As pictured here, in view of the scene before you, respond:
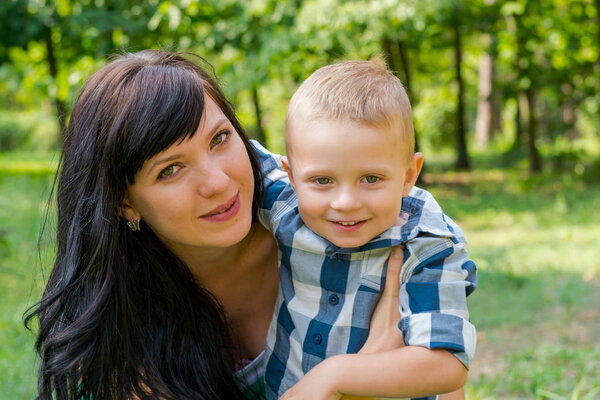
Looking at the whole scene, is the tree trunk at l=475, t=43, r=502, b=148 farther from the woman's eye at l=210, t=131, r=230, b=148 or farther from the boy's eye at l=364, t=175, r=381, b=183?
the boy's eye at l=364, t=175, r=381, b=183

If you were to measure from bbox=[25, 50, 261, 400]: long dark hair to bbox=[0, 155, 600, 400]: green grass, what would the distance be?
1.57ft

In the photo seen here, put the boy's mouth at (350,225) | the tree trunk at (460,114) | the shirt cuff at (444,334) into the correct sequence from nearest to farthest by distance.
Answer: the shirt cuff at (444,334), the boy's mouth at (350,225), the tree trunk at (460,114)

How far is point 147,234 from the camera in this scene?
2.09 m

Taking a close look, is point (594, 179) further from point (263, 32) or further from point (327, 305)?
point (327, 305)

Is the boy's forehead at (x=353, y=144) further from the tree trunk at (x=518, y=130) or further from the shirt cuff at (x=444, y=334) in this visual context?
the tree trunk at (x=518, y=130)

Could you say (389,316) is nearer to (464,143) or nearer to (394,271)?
(394,271)

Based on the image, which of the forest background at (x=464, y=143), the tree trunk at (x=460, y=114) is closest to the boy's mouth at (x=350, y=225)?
the forest background at (x=464, y=143)

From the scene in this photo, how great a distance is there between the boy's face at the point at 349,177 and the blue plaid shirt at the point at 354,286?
0.28ft

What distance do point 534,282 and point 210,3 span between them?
4990 millimetres

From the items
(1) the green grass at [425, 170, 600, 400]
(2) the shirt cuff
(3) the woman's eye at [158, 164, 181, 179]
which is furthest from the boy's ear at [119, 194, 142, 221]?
(1) the green grass at [425, 170, 600, 400]

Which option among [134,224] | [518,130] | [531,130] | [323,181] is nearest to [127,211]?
[134,224]

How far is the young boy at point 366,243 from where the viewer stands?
5.36 feet

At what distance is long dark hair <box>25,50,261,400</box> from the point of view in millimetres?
1813

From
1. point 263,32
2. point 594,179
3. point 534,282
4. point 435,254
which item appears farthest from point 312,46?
point 435,254
